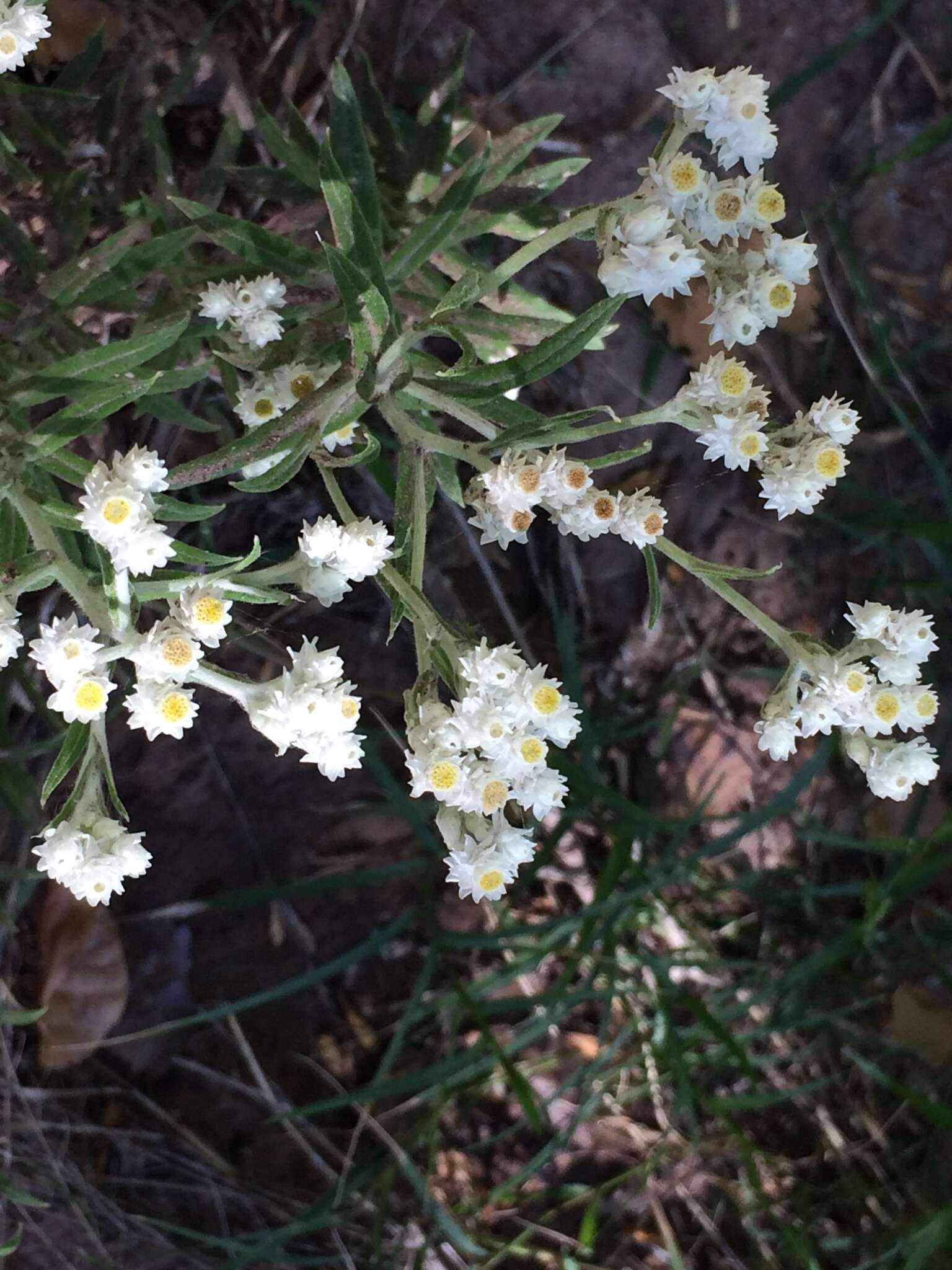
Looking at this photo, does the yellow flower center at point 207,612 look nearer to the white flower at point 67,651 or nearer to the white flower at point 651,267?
the white flower at point 67,651

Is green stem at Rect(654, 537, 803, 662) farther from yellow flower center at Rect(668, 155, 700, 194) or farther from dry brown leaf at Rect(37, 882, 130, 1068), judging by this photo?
dry brown leaf at Rect(37, 882, 130, 1068)

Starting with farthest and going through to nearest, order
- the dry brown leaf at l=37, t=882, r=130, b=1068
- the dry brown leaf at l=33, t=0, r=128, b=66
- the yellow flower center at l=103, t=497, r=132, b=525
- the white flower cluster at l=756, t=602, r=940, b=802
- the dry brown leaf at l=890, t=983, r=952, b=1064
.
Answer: the dry brown leaf at l=890, t=983, r=952, b=1064 < the dry brown leaf at l=37, t=882, r=130, b=1068 < the dry brown leaf at l=33, t=0, r=128, b=66 < the white flower cluster at l=756, t=602, r=940, b=802 < the yellow flower center at l=103, t=497, r=132, b=525

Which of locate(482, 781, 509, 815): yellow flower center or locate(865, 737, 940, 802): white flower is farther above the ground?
locate(482, 781, 509, 815): yellow flower center

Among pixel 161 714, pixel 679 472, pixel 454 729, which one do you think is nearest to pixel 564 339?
pixel 454 729

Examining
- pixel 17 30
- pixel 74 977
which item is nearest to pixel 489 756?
pixel 17 30

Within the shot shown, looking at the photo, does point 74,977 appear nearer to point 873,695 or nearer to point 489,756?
point 489,756

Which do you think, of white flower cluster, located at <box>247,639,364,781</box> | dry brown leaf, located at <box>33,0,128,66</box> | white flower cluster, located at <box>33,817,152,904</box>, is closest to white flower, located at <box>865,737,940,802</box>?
white flower cluster, located at <box>247,639,364,781</box>

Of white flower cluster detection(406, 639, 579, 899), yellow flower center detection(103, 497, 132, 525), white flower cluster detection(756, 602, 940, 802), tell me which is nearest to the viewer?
yellow flower center detection(103, 497, 132, 525)

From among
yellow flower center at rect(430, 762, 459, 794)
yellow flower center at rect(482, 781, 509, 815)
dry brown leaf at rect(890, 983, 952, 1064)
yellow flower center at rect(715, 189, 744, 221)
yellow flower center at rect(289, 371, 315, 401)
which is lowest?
Result: dry brown leaf at rect(890, 983, 952, 1064)
